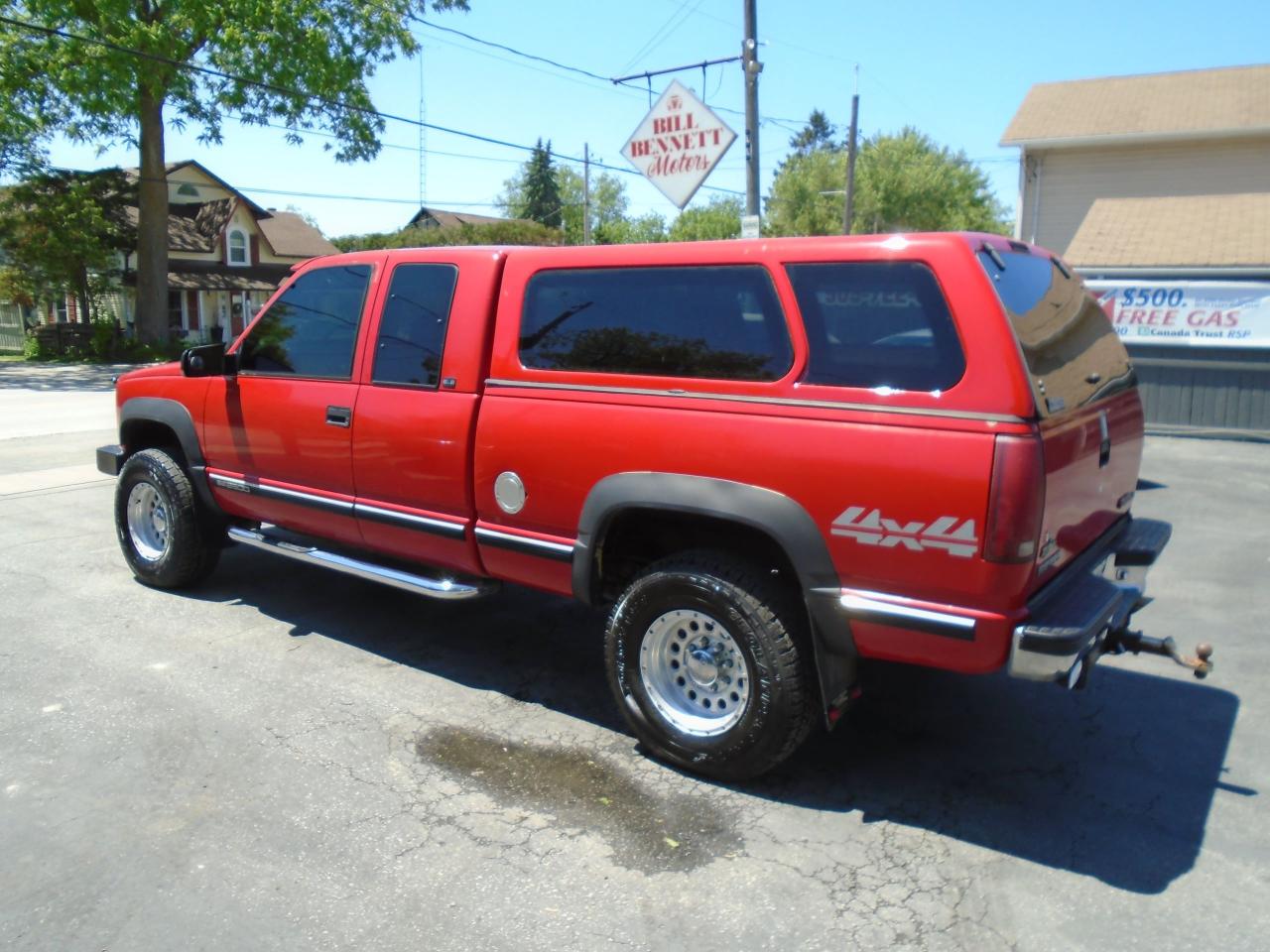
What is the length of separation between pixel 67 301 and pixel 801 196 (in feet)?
118

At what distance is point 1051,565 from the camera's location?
133 inches

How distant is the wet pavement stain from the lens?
338 centimetres

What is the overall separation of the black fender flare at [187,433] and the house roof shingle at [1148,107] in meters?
20.7

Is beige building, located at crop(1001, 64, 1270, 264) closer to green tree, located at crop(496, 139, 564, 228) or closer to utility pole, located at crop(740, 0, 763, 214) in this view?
utility pole, located at crop(740, 0, 763, 214)

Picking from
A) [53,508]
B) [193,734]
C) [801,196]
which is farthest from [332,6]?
[801,196]

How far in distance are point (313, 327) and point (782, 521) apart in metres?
2.94

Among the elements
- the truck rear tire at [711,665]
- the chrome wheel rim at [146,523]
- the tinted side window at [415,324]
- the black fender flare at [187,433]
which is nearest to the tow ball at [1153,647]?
the truck rear tire at [711,665]

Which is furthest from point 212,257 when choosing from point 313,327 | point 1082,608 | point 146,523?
point 1082,608

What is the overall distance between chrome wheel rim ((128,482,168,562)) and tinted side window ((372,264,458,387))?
2228 millimetres

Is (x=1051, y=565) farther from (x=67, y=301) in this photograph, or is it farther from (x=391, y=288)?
(x=67, y=301)

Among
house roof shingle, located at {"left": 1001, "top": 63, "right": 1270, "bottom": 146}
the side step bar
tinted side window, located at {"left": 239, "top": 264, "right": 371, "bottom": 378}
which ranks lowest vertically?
the side step bar

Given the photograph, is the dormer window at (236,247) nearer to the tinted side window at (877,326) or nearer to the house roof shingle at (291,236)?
the house roof shingle at (291,236)

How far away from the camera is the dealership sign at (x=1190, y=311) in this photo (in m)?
12.2

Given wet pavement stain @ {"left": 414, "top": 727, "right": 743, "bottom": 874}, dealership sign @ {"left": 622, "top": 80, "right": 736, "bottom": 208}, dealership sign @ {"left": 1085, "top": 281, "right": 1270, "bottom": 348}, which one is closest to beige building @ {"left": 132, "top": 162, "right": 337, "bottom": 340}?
dealership sign @ {"left": 622, "top": 80, "right": 736, "bottom": 208}
